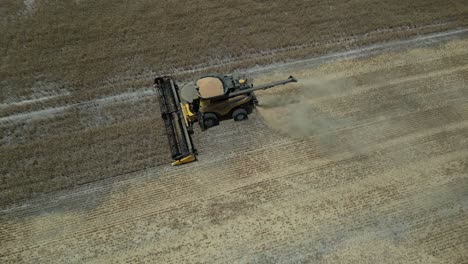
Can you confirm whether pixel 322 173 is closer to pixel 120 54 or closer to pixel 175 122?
pixel 175 122

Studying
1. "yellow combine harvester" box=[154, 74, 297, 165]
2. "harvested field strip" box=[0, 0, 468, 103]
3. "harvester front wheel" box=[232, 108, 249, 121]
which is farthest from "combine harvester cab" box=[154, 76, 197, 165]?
"harvester front wheel" box=[232, 108, 249, 121]

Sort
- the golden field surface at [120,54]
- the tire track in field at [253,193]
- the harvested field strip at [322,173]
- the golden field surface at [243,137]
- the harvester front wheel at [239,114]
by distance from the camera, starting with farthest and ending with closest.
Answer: the harvester front wheel at [239,114] < the golden field surface at [120,54] < the harvested field strip at [322,173] < the golden field surface at [243,137] < the tire track in field at [253,193]

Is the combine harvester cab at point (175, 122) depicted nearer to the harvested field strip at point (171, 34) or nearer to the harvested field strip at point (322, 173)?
the harvested field strip at point (322, 173)

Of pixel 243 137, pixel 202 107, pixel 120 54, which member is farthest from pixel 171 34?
pixel 243 137

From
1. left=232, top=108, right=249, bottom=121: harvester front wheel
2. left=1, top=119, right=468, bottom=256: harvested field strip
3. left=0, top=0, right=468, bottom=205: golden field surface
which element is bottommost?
left=1, top=119, right=468, bottom=256: harvested field strip

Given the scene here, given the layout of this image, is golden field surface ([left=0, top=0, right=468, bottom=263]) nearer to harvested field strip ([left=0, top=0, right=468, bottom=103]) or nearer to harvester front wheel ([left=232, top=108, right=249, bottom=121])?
harvested field strip ([left=0, top=0, right=468, bottom=103])

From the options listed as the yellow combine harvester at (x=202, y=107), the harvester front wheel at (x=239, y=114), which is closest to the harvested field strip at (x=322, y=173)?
the yellow combine harvester at (x=202, y=107)

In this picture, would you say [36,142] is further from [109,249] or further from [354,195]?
[354,195]

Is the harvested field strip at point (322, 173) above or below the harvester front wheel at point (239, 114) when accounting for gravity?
below
